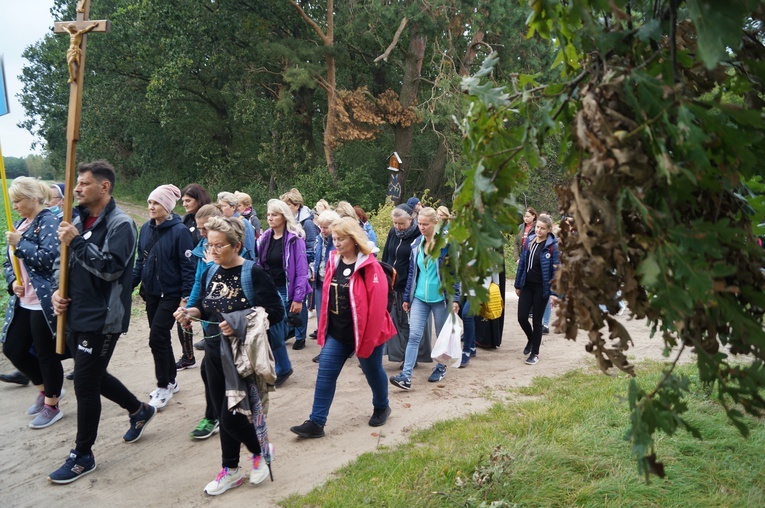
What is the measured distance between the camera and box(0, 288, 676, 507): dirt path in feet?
14.4

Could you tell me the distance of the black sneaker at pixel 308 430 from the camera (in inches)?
203

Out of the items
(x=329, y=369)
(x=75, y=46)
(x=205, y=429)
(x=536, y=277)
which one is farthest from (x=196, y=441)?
(x=536, y=277)

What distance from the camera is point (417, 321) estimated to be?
261 inches

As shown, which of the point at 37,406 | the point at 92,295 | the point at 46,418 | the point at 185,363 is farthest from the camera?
the point at 185,363

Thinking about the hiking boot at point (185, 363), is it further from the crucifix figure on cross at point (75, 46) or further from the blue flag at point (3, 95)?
the crucifix figure on cross at point (75, 46)

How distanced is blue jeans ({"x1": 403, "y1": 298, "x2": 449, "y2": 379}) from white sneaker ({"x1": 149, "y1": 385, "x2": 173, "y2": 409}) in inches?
96.4

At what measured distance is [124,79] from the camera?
26.4 metres

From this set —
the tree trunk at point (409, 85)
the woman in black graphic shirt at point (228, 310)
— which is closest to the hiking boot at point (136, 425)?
the woman in black graphic shirt at point (228, 310)

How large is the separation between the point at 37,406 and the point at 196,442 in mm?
1777

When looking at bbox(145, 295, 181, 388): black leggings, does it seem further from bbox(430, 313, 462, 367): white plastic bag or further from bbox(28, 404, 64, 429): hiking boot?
bbox(430, 313, 462, 367): white plastic bag

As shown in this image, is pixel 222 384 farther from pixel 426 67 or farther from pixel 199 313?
pixel 426 67

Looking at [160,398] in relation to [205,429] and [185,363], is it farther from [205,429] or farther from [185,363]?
[185,363]

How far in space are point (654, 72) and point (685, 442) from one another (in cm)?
344

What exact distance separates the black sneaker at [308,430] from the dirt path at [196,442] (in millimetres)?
55
